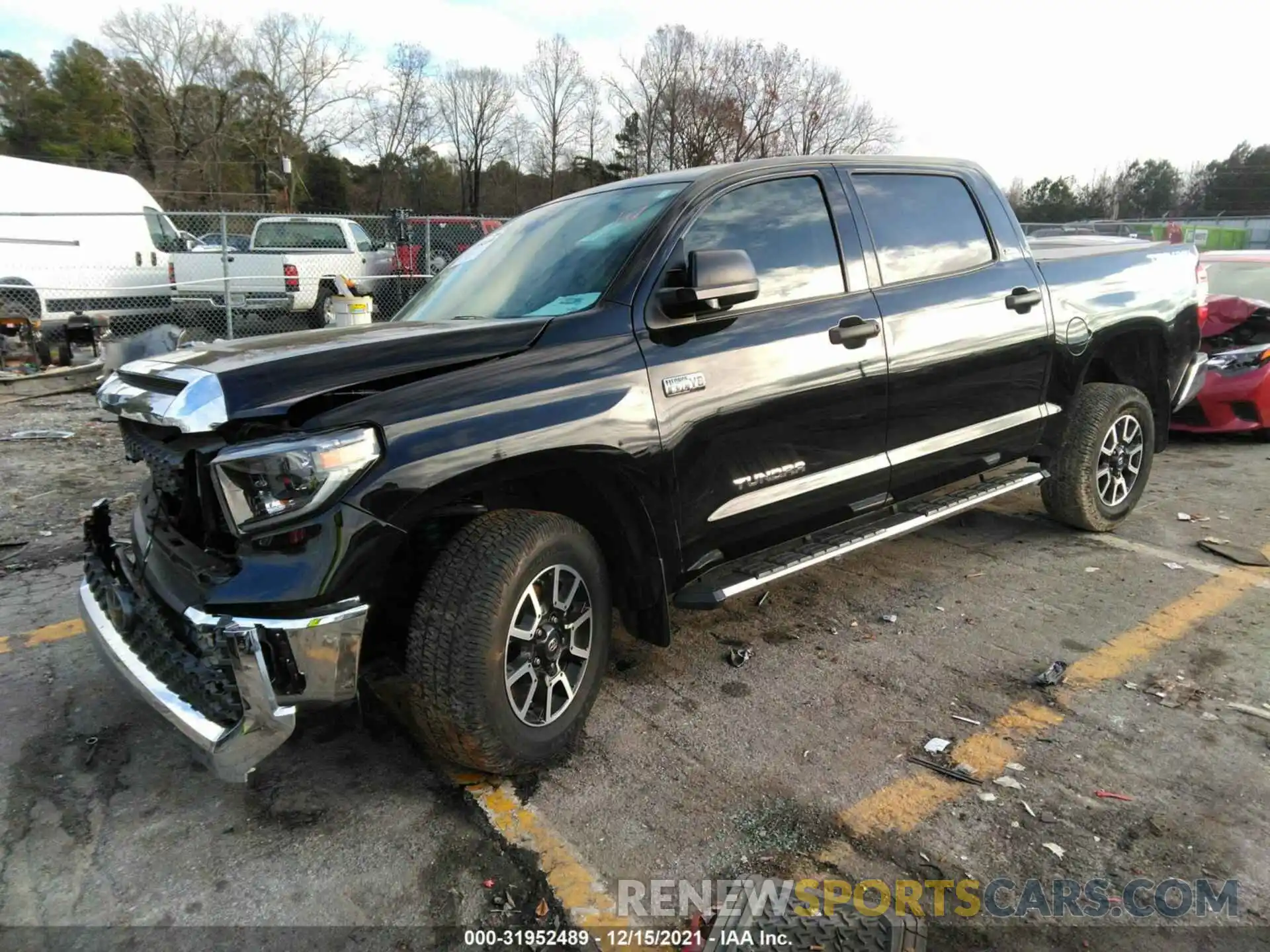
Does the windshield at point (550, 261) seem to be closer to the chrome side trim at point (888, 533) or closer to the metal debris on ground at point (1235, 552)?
the chrome side trim at point (888, 533)

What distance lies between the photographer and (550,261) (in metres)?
3.35

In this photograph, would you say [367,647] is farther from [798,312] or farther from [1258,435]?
[1258,435]

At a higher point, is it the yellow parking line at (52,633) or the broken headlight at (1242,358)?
the broken headlight at (1242,358)

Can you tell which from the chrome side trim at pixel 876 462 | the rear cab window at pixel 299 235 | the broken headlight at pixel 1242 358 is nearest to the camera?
the chrome side trim at pixel 876 462

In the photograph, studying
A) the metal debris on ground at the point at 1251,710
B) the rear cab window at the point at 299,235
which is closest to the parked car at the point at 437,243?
the rear cab window at the point at 299,235

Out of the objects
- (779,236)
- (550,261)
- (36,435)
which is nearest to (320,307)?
(36,435)

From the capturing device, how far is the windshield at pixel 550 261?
306cm

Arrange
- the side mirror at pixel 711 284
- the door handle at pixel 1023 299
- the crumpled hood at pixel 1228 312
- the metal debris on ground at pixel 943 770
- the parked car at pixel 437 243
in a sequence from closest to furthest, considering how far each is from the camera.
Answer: the metal debris on ground at pixel 943 770 < the side mirror at pixel 711 284 < the door handle at pixel 1023 299 < the crumpled hood at pixel 1228 312 < the parked car at pixel 437 243

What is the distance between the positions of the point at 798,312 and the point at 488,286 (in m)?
1.28

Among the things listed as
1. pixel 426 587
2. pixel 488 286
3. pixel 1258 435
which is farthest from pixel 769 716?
pixel 1258 435

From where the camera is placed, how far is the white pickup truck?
1250 centimetres

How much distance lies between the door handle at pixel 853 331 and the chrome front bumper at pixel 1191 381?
284 cm

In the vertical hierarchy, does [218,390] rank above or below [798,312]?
below

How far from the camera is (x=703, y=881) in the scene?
2.27m
